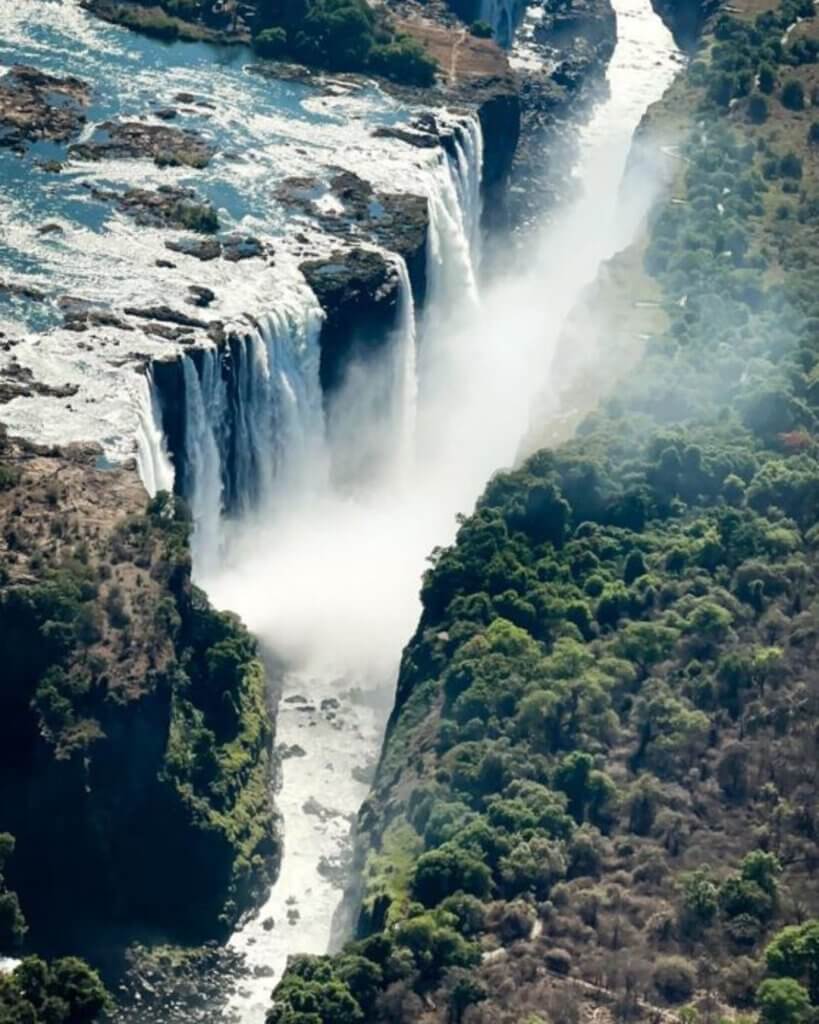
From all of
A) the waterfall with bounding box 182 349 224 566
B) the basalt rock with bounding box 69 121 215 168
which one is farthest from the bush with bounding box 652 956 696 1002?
the basalt rock with bounding box 69 121 215 168

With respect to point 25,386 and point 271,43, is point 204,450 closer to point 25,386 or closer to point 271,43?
point 25,386

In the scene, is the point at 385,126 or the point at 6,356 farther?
the point at 385,126

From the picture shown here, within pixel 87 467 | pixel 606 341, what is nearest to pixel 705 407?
pixel 606 341

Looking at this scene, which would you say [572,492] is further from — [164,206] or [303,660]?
[164,206]

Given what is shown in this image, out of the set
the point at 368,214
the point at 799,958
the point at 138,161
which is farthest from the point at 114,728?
the point at 138,161

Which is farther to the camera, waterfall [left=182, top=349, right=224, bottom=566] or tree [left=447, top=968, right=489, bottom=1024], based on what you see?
waterfall [left=182, top=349, right=224, bottom=566]

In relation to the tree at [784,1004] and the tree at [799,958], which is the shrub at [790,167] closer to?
the tree at [799,958]

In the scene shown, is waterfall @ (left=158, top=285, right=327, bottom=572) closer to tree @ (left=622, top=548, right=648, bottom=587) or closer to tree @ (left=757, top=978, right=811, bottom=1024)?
tree @ (left=622, top=548, right=648, bottom=587)
